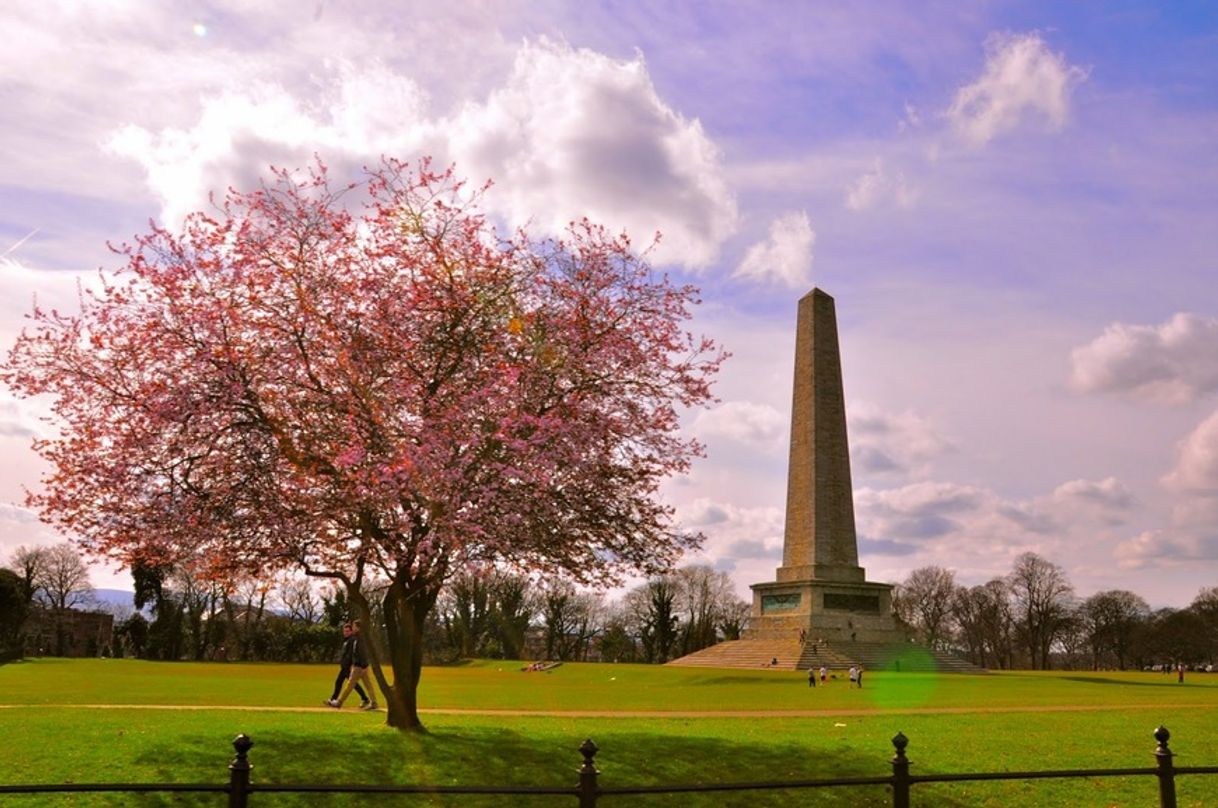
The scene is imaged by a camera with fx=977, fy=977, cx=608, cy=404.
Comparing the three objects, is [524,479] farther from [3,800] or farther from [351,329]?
[3,800]

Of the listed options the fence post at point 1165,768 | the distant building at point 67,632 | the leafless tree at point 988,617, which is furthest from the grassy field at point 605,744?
the leafless tree at point 988,617

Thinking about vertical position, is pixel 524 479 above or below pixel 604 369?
below

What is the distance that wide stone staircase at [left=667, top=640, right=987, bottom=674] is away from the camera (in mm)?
58406

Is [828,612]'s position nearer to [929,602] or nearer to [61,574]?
[929,602]

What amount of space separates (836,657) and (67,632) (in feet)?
304

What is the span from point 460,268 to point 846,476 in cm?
4804

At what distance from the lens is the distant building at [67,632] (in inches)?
4023

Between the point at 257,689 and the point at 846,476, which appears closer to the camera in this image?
the point at 257,689

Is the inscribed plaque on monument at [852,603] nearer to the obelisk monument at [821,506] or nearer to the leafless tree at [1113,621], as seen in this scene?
the obelisk monument at [821,506]

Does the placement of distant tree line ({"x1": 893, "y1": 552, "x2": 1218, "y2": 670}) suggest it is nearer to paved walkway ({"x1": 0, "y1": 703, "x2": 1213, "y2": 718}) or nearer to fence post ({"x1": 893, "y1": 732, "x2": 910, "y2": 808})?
paved walkway ({"x1": 0, "y1": 703, "x2": 1213, "y2": 718})

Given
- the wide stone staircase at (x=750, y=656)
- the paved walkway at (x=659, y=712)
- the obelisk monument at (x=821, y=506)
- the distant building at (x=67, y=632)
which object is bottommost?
the distant building at (x=67, y=632)

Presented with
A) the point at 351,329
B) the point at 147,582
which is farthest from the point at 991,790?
the point at 147,582

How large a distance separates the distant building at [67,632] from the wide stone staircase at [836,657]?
211 ft

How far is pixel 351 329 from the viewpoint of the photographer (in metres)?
18.4
